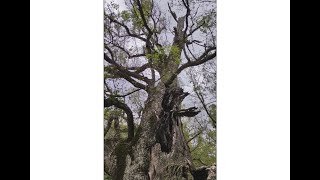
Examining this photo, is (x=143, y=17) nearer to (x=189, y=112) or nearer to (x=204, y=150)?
(x=189, y=112)

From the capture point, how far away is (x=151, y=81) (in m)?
4.68

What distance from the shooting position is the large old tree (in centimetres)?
466

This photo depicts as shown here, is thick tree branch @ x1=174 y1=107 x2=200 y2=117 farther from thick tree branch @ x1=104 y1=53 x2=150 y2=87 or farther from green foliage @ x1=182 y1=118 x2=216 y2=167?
thick tree branch @ x1=104 y1=53 x2=150 y2=87

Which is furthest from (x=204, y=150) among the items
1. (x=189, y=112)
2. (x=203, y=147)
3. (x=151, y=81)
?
(x=151, y=81)

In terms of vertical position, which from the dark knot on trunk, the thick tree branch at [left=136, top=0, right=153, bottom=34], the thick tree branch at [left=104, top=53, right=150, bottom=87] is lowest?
the dark knot on trunk

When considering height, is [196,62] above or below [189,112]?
above

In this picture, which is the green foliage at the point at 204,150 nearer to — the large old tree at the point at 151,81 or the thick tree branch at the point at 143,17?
the large old tree at the point at 151,81

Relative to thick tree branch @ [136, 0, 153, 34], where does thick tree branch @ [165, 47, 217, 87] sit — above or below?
below

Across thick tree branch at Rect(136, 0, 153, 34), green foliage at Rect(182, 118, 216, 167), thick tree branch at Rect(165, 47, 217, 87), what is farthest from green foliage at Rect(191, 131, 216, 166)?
thick tree branch at Rect(136, 0, 153, 34)
